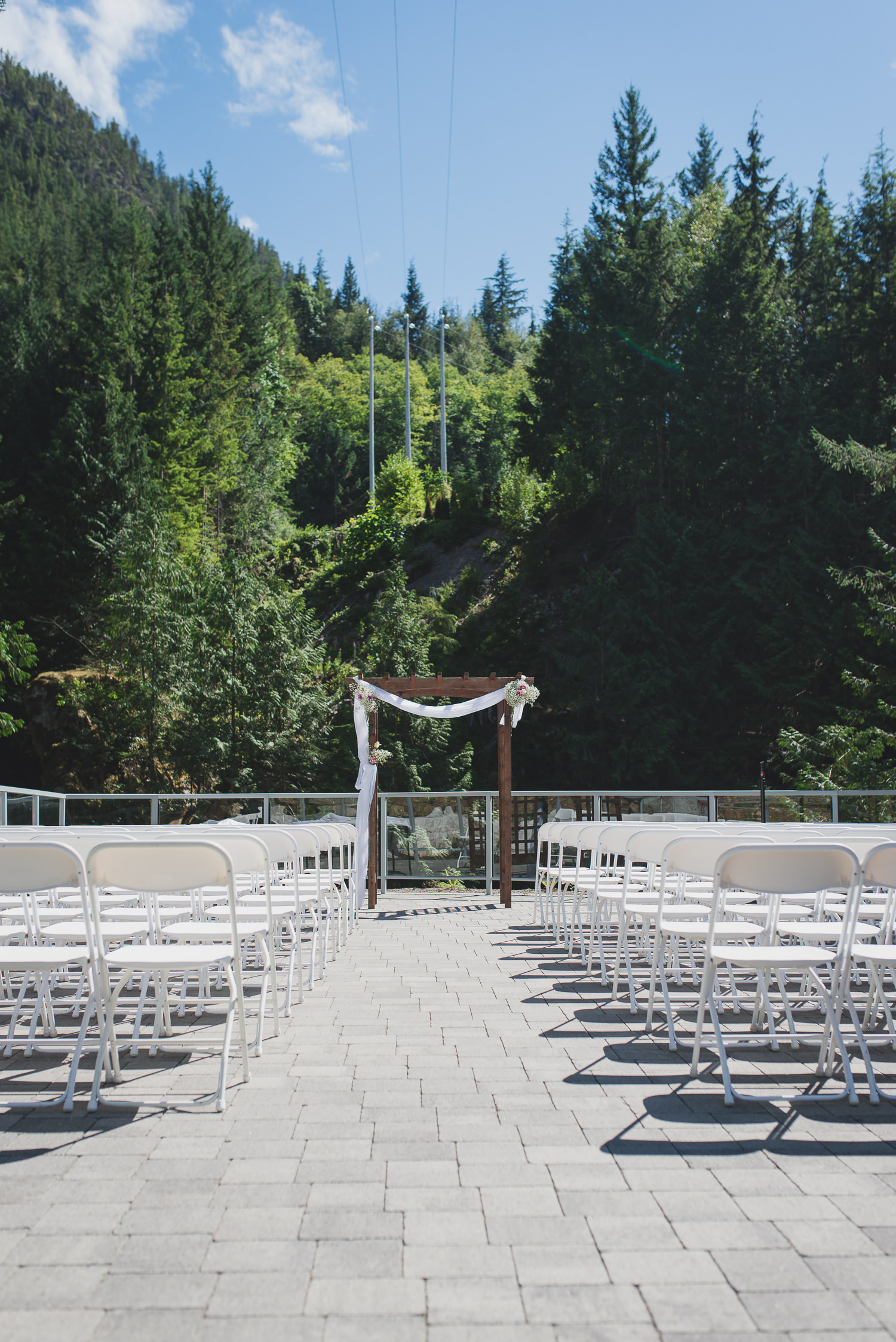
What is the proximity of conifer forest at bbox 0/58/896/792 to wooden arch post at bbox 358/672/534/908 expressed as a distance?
8655mm

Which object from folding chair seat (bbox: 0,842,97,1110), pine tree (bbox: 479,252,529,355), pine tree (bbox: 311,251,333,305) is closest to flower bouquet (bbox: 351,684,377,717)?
folding chair seat (bbox: 0,842,97,1110)

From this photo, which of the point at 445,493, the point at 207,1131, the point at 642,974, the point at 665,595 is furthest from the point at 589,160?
the point at 207,1131

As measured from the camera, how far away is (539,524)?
30781mm

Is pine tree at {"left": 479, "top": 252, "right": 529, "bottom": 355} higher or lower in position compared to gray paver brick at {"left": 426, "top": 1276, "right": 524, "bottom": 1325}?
higher

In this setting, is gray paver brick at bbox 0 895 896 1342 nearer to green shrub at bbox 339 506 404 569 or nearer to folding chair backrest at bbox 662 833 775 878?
folding chair backrest at bbox 662 833 775 878

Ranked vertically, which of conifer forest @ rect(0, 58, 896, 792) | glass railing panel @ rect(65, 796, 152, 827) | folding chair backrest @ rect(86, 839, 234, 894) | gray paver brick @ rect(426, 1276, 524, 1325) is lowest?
gray paver brick @ rect(426, 1276, 524, 1325)

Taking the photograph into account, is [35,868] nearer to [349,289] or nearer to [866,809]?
[866,809]

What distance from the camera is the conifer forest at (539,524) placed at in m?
20.6

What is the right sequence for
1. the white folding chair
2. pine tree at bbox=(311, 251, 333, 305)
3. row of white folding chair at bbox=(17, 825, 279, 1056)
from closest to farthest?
the white folding chair, row of white folding chair at bbox=(17, 825, 279, 1056), pine tree at bbox=(311, 251, 333, 305)

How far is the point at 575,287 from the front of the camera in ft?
101

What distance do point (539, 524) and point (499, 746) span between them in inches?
804

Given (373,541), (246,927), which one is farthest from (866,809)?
(373,541)

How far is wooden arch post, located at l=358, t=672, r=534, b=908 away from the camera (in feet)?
35.3

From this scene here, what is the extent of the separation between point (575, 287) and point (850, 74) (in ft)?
54.3
